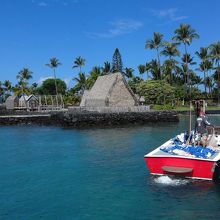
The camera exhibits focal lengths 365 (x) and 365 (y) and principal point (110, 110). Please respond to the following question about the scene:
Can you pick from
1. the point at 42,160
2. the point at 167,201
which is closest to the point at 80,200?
the point at 167,201

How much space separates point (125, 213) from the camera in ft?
43.5

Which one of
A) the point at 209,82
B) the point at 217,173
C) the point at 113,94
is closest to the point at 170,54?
the point at 209,82

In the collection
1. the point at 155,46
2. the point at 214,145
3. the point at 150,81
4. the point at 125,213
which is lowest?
the point at 125,213

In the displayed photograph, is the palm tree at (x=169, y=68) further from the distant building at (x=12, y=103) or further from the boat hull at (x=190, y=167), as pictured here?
the boat hull at (x=190, y=167)

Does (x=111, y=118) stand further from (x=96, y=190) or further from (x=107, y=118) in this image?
(x=96, y=190)

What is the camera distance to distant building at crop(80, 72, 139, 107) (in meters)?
57.1

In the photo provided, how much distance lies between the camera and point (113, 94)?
57.4 meters

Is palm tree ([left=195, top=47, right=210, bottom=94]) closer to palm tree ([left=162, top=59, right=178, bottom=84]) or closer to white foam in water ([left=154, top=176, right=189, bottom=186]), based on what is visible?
palm tree ([left=162, top=59, right=178, bottom=84])

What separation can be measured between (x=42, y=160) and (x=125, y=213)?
41.0 feet

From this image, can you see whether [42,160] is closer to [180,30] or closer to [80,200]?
[80,200]

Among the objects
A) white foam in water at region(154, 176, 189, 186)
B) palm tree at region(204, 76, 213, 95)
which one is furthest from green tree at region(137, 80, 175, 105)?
white foam in water at region(154, 176, 189, 186)

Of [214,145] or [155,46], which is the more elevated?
[155,46]

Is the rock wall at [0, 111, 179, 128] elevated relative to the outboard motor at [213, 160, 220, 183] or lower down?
elevated

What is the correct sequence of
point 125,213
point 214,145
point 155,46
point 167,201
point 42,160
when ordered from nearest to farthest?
1. point 125,213
2. point 167,201
3. point 214,145
4. point 42,160
5. point 155,46
